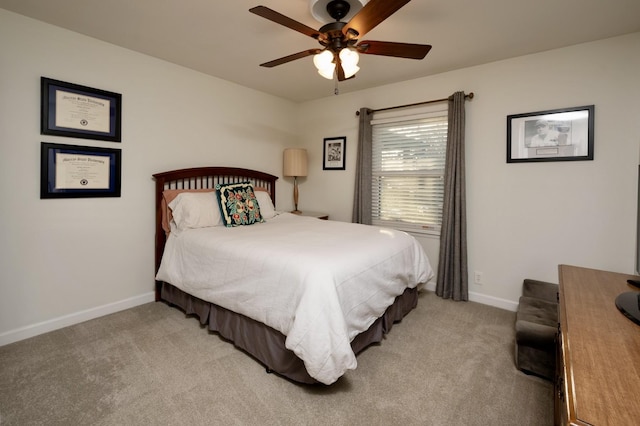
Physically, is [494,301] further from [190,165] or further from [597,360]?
[190,165]

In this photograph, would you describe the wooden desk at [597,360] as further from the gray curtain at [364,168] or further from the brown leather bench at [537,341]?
the gray curtain at [364,168]

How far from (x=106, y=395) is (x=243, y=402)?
2.63 ft

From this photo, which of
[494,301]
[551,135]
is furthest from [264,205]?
[551,135]

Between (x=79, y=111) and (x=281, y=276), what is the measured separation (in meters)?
2.26

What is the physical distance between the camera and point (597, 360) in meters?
0.93

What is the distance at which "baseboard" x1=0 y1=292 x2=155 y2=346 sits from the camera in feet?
7.55

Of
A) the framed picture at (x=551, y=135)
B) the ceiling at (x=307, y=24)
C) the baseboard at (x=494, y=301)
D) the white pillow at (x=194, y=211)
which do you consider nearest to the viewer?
the ceiling at (x=307, y=24)

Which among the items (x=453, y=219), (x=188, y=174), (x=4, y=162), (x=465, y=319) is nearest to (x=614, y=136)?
(x=453, y=219)

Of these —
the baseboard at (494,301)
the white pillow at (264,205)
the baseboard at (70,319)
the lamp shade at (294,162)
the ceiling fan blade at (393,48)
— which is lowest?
the baseboard at (70,319)

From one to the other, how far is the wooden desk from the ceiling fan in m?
1.60

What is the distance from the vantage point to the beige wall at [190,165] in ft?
7.59

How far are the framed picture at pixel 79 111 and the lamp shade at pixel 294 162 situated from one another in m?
2.05

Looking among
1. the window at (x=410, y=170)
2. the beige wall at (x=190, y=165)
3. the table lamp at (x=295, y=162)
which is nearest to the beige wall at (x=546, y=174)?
the beige wall at (x=190, y=165)

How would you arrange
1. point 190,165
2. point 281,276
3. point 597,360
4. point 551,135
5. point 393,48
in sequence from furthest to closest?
point 190,165, point 551,135, point 393,48, point 281,276, point 597,360
